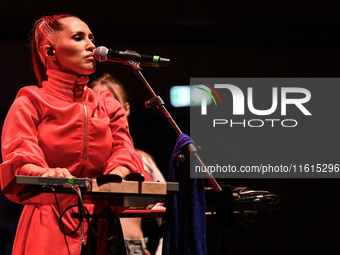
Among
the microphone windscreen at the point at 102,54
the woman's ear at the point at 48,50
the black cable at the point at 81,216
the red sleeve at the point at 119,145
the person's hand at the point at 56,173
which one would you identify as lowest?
the black cable at the point at 81,216

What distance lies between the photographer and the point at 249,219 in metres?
2.24

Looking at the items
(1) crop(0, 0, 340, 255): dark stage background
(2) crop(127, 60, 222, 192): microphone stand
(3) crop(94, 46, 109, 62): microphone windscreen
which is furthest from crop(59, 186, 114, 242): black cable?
(1) crop(0, 0, 340, 255): dark stage background

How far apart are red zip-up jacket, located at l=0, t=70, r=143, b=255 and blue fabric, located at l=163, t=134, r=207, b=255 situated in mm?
188

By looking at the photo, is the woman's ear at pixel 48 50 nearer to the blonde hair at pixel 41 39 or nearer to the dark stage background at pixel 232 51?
the blonde hair at pixel 41 39

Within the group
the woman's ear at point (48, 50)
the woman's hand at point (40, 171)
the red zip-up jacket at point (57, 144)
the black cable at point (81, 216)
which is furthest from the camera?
the woman's ear at point (48, 50)

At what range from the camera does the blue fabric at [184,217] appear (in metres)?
1.99

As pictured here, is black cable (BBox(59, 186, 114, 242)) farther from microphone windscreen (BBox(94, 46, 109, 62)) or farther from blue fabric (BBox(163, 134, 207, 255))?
microphone windscreen (BBox(94, 46, 109, 62))

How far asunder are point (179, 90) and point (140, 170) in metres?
1.84

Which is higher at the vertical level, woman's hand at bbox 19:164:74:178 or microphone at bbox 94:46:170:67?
microphone at bbox 94:46:170:67

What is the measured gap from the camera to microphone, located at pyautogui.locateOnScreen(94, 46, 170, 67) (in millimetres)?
2061

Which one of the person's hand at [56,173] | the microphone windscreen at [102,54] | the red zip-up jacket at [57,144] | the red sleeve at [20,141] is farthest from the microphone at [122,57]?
the person's hand at [56,173]

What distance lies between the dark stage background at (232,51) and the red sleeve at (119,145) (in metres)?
1.63

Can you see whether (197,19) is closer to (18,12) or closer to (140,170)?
(18,12)

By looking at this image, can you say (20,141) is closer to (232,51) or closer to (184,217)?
(184,217)
